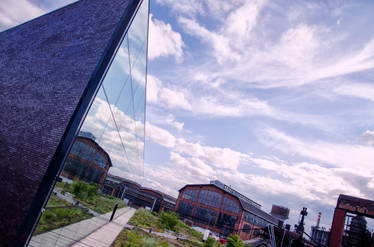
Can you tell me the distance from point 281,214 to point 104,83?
81.2 metres

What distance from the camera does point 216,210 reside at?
3916cm

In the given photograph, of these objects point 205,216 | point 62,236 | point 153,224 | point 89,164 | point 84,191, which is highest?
point 89,164

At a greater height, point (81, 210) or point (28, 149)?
point (28, 149)

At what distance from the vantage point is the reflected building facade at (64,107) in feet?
19.3

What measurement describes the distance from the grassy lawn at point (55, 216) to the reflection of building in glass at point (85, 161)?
2.61 ft

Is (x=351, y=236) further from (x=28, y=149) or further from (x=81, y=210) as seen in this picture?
(x=28, y=149)

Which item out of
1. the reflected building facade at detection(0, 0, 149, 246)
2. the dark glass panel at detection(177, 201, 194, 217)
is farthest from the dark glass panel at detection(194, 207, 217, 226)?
the reflected building facade at detection(0, 0, 149, 246)

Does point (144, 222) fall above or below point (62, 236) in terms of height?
below

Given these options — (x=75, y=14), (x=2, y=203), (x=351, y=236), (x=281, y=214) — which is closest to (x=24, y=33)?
(x=75, y=14)

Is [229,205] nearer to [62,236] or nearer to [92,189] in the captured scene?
[92,189]

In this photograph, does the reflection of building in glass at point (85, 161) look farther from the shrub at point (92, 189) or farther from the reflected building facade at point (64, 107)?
the shrub at point (92, 189)

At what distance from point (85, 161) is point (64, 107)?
204cm

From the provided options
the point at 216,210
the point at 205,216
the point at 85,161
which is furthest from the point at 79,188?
the point at 205,216

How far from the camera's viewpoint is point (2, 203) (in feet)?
19.9
